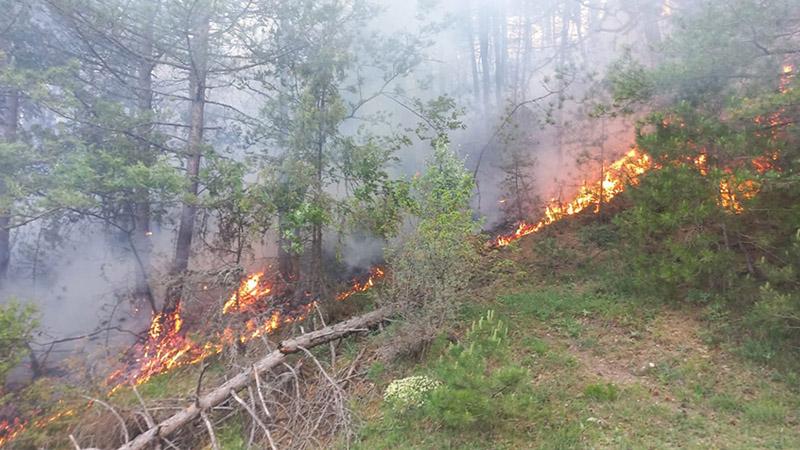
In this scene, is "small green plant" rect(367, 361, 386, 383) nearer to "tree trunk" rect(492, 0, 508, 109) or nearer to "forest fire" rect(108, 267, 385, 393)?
"forest fire" rect(108, 267, 385, 393)

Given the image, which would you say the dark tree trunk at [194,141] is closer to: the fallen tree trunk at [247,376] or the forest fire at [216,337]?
the forest fire at [216,337]

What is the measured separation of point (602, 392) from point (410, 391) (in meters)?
2.22

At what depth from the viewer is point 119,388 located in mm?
6871

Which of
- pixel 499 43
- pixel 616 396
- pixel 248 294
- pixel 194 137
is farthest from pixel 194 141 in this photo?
pixel 499 43

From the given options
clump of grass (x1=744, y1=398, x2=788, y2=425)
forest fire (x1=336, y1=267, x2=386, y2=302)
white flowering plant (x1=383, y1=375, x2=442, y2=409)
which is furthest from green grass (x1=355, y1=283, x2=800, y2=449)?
forest fire (x1=336, y1=267, x2=386, y2=302)

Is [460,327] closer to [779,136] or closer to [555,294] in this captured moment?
[555,294]

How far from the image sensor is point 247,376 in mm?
6266

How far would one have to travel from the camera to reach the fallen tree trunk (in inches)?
219

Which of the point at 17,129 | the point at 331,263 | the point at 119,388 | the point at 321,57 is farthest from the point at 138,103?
the point at 119,388

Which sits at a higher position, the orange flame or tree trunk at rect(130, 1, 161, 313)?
tree trunk at rect(130, 1, 161, 313)

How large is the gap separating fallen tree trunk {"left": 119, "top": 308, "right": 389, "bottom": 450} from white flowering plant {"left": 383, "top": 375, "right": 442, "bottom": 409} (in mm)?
1539

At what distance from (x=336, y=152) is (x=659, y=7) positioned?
9593 millimetres

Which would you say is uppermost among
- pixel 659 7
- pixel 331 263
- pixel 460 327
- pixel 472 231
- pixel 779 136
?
pixel 659 7

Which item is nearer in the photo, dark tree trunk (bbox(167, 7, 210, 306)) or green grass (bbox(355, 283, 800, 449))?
green grass (bbox(355, 283, 800, 449))
